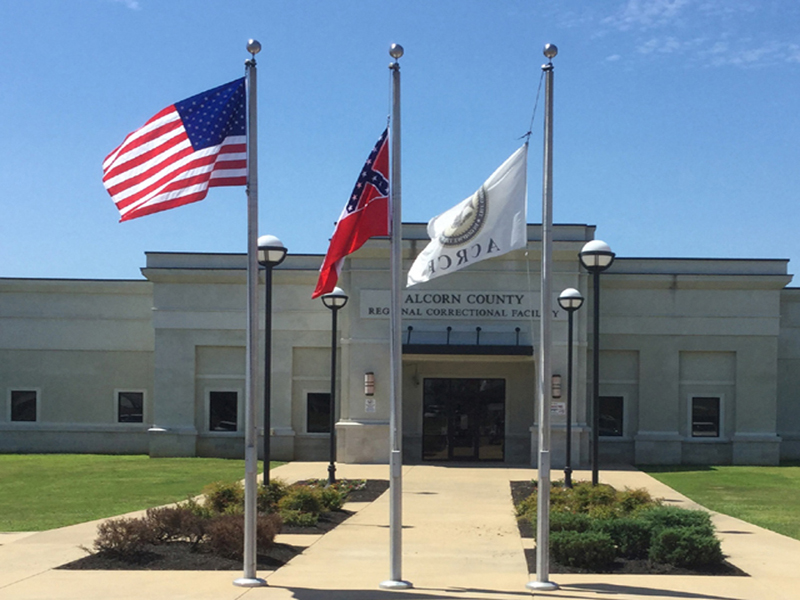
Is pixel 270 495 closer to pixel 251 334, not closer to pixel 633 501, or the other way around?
pixel 633 501

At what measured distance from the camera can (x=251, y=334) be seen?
11.5 m

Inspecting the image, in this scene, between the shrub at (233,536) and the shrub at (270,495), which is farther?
the shrub at (270,495)

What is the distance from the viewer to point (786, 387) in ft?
111

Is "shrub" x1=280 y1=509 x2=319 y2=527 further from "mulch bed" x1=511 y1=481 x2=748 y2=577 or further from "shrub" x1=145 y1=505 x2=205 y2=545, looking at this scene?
"mulch bed" x1=511 y1=481 x2=748 y2=577

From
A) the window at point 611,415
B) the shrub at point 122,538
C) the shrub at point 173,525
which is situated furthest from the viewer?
the window at point 611,415

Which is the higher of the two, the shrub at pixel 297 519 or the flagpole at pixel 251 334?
the flagpole at pixel 251 334

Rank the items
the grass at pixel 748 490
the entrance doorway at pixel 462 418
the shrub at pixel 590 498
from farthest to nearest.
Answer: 1. the entrance doorway at pixel 462 418
2. the grass at pixel 748 490
3. the shrub at pixel 590 498

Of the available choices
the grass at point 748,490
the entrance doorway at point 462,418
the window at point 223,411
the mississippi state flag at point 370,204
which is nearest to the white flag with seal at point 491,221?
the mississippi state flag at point 370,204

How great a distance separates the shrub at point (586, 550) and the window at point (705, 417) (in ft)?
69.2

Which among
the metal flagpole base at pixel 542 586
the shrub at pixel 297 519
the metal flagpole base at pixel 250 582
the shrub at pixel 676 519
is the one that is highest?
the shrub at pixel 676 519

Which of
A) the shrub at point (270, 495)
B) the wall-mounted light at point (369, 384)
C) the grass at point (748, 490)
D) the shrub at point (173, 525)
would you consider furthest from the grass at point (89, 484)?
the grass at point (748, 490)

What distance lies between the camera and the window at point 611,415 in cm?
3259

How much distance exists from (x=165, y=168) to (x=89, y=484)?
1496 cm

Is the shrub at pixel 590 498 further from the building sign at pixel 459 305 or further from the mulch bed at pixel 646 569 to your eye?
the building sign at pixel 459 305
